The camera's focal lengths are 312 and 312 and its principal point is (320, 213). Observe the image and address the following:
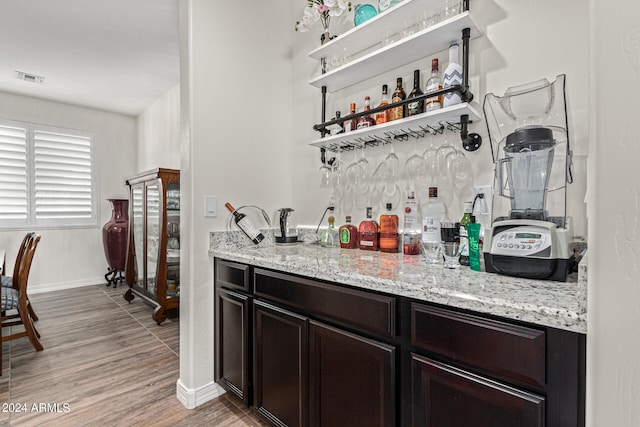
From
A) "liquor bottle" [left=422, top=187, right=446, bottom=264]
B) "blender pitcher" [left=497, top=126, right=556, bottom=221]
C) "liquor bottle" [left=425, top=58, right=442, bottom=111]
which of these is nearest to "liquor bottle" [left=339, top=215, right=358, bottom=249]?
"liquor bottle" [left=422, top=187, right=446, bottom=264]

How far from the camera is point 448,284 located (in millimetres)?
971

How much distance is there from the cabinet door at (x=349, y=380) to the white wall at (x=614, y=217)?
1.80ft

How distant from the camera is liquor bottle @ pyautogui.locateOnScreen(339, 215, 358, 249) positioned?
6.13ft

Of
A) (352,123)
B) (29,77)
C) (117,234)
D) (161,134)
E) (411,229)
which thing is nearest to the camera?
(411,229)

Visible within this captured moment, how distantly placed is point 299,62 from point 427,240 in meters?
1.63

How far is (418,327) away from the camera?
0.98m

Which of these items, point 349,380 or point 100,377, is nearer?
point 349,380

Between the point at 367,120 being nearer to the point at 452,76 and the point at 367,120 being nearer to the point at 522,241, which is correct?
the point at 452,76

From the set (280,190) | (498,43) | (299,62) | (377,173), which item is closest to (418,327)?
(377,173)

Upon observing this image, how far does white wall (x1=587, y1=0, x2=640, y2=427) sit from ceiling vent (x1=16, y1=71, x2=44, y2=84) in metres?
5.07

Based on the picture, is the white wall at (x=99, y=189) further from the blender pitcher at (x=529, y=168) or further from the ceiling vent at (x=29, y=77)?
the blender pitcher at (x=529, y=168)

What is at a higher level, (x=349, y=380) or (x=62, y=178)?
(x=62, y=178)

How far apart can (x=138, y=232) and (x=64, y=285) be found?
1.85 meters

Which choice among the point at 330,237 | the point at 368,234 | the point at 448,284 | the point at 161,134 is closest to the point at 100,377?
the point at 330,237
